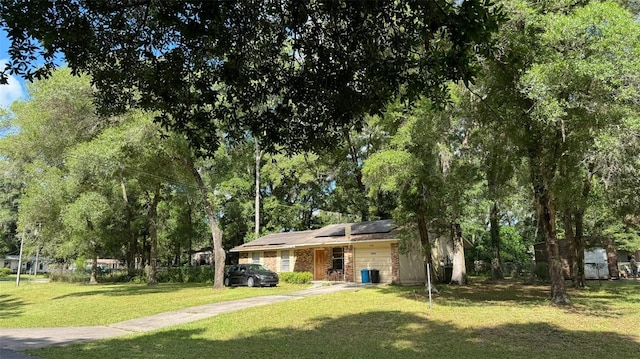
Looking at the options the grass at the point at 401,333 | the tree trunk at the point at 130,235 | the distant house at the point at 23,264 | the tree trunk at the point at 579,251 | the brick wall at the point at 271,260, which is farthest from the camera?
the distant house at the point at 23,264

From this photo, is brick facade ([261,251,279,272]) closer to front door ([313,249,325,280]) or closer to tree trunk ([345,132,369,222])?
front door ([313,249,325,280])

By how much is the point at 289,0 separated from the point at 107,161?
17545 mm

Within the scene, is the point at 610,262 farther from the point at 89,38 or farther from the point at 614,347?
the point at 89,38

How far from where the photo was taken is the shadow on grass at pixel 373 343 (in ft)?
25.2

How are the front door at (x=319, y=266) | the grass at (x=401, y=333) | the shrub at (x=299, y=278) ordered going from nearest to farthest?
1. the grass at (x=401, y=333)
2. the shrub at (x=299, y=278)
3. the front door at (x=319, y=266)

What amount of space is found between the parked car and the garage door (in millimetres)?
4839

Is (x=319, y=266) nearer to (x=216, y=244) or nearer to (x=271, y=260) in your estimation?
(x=271, y=260)

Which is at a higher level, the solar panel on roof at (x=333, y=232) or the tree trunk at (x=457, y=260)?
the solar panel on roof at (x=333, y=232)

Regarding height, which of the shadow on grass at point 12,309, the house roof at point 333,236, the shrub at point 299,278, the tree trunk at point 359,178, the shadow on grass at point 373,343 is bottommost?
the shadow on grass at point 12,309

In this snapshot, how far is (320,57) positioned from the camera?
4.71 metres

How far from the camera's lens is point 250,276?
24750 millimetres

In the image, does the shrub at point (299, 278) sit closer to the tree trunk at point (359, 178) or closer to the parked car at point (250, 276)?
the parked car at point (250, 276)

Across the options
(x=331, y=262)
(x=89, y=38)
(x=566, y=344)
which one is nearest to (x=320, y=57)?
(x=89, y=38)

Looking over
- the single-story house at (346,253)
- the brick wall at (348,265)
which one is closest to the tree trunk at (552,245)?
the single-story house at (346,253)
